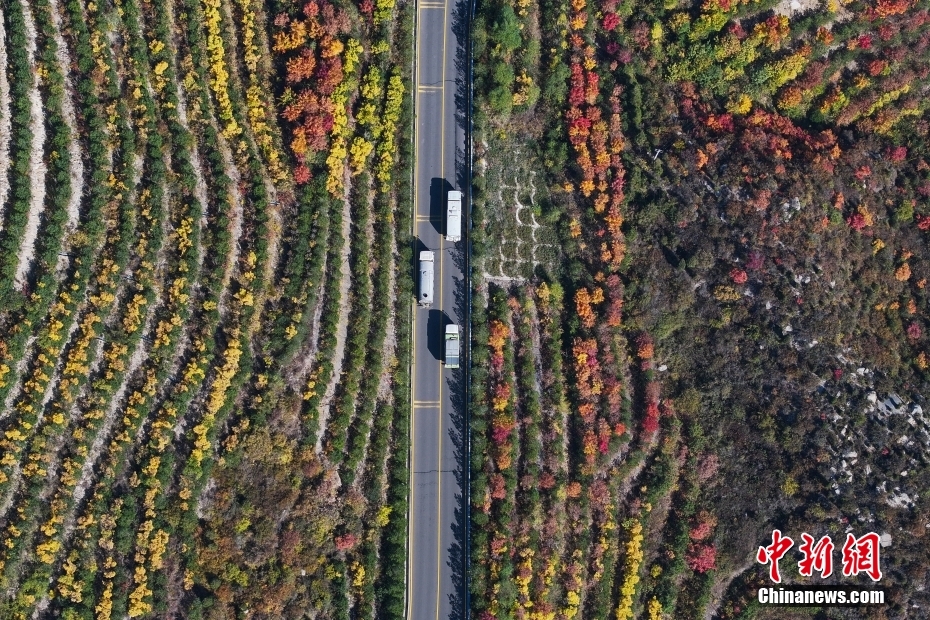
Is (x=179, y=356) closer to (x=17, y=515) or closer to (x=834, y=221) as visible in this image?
(x=17, y=515)

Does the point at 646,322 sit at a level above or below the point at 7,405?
above

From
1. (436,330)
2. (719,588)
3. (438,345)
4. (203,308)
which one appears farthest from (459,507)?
(203,308)

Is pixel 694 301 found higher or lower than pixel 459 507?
higher

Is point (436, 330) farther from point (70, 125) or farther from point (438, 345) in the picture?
point (70, 125)

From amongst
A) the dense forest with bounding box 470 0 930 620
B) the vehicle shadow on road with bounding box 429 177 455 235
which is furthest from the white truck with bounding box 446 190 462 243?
the dense forest with bounding box 470 0 930 620

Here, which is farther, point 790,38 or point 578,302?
point 790,38

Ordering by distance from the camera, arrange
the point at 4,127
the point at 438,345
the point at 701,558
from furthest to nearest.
A: the point at 438,345, the point at 4,127, the point at 701,558

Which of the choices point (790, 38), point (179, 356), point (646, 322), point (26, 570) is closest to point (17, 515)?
point (26, 570)
